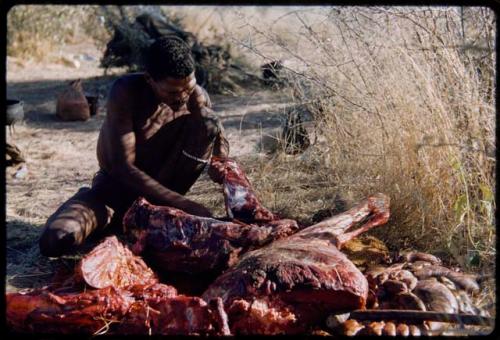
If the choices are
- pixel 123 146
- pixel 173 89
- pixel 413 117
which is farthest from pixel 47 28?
pixel 413 117

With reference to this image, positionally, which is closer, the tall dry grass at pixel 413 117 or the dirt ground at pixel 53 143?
the tall dry grass at pixel 413 117

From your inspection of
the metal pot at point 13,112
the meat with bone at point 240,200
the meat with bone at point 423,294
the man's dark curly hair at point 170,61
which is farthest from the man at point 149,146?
the metal pot at point 13,112

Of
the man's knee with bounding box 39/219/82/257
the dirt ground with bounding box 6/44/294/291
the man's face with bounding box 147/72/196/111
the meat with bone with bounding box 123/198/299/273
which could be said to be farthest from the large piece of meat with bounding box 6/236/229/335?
the man's face with bounding box 147/72/196/111

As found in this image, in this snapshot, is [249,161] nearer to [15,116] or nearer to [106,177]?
[106,177]

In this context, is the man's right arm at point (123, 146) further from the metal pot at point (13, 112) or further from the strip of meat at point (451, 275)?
the metal pot at point (13, 112)

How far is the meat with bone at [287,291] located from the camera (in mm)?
3117

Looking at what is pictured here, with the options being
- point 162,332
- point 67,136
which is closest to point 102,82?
point 67,136

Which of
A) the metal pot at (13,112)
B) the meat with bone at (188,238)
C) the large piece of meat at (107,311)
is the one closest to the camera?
the large piece of meat at (107,311)

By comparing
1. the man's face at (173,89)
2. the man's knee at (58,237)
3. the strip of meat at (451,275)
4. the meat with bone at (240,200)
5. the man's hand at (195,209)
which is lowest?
the man's knee at (58,237)

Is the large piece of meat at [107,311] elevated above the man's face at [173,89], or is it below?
below

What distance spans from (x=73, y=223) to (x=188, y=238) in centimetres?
104

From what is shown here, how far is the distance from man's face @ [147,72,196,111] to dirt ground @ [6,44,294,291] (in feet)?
3.61

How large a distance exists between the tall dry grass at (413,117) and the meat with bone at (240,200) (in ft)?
2.65

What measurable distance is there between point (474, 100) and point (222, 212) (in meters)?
2.04
